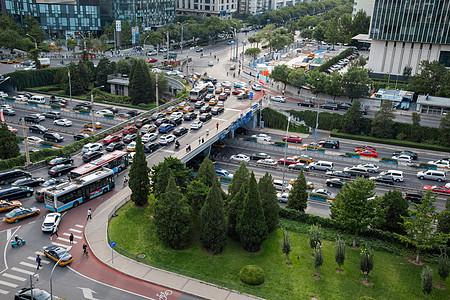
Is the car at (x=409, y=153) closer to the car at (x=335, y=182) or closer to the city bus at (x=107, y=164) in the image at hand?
the car at (x=335, y=182)

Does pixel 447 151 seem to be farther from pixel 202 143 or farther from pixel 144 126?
pixel 144 126

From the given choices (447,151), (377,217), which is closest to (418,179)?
(447,151)

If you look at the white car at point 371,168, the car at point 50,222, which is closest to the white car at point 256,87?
the white car at point 371,168

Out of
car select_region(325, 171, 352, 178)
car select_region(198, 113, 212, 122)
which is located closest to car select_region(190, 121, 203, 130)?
car select_region(198, 113, 212, 122)

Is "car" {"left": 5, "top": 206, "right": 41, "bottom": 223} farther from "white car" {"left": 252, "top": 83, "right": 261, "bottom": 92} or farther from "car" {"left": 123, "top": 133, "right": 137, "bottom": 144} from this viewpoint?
"white car" {"left": 252, "top": 83, "right": 261, "bottom": 92}

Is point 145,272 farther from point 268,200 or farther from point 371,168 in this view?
point 371,168

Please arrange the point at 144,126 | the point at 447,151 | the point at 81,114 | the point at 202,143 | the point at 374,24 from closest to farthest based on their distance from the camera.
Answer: the point at 202,143, the point at 144,126, the point at 447,151, the point at 81,114, the point at 374,24

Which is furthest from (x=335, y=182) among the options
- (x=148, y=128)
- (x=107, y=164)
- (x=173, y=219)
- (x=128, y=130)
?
(x=128, y=130)
